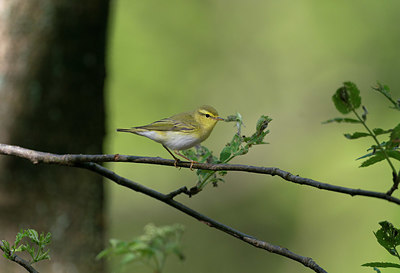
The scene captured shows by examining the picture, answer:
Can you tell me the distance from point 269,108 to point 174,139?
6387 mm

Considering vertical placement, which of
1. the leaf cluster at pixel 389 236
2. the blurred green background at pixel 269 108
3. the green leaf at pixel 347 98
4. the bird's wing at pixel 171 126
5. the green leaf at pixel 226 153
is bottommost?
the leaf cluster at pixel 389 236

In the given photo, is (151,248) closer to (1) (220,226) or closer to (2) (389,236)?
(1) (220,226)

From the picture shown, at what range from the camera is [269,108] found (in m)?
9.12

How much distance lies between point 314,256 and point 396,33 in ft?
13.0

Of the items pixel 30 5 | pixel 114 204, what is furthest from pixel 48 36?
pixel 114 204

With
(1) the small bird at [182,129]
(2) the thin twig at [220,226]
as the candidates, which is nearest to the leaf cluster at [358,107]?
(2) the thin twig at [220,226]

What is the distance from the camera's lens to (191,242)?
8.20 metres

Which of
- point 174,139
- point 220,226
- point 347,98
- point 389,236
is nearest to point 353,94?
point 347,98

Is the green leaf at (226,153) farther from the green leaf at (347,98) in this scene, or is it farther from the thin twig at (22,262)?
the thin twig at (22,262)

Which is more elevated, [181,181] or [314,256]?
[181,181]

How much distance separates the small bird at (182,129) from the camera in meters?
2.91

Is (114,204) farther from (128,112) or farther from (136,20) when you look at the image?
(136,20)

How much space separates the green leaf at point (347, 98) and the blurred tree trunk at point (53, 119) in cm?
230

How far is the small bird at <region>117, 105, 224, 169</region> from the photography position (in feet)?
9.54
